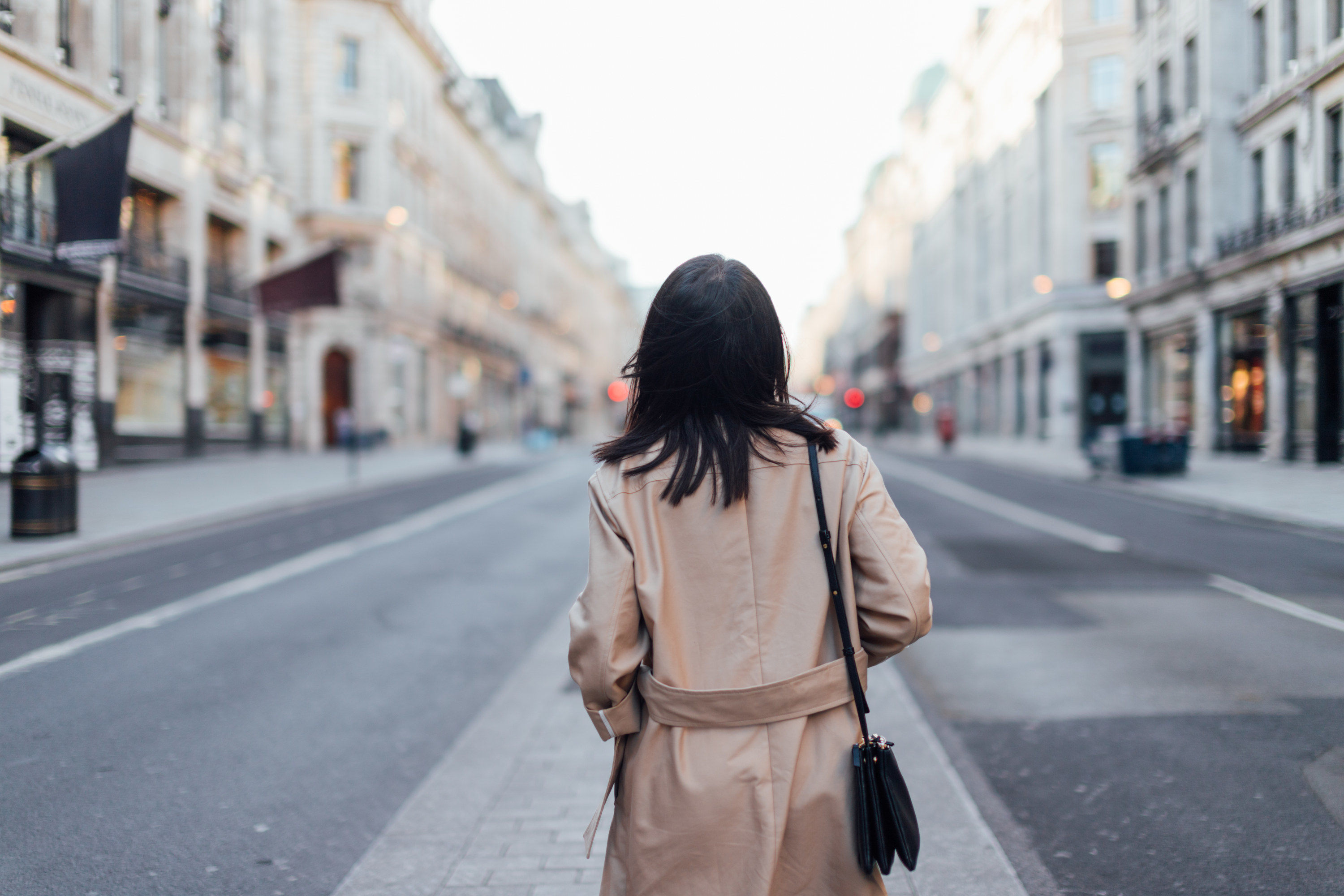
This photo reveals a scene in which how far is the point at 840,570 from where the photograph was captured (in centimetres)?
199

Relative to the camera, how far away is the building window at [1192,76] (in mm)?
26234

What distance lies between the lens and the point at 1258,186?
24.7 metres

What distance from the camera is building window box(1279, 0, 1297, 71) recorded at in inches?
416

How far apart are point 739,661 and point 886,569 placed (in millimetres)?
340

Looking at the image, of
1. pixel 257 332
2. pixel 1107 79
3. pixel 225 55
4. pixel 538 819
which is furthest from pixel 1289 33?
pixel 257 332

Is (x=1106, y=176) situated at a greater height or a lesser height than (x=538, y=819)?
greater

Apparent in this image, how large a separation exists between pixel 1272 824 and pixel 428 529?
38.5ft

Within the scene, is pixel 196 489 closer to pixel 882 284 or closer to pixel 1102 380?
pixel 1102 380

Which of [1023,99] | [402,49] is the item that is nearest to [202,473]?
[402,49]

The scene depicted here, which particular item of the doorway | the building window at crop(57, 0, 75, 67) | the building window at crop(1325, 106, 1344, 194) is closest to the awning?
the building window at crop(57, 0, 75, 67)

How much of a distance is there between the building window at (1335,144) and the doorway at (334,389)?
1305 inches

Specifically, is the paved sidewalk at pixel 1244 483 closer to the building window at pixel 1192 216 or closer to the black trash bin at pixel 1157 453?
the black trash bin at pixel 1157 453

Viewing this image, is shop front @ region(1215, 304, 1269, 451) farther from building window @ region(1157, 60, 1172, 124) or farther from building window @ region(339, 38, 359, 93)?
building window @ region(339, 38, 359, 93)

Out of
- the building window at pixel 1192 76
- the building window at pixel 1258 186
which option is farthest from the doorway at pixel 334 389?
the building window at pixel 1258 186
